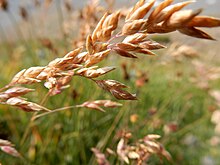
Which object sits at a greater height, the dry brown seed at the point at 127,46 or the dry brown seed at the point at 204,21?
the dry brown seed at the point at 204,21

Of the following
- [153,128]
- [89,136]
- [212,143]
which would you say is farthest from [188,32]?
[212,143]

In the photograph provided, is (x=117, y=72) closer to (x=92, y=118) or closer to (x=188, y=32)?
(x=92, y=118)

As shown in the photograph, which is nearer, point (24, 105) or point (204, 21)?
point (204, 21)

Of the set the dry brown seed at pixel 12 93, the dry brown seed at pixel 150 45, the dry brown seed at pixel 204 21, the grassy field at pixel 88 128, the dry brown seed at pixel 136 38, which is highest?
the dry brown seed at pixel 204 21

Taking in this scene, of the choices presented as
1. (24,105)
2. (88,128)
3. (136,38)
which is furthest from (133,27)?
(88,128)

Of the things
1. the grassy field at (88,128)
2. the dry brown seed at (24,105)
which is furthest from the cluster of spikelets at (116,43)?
the grassy field at (88,128)

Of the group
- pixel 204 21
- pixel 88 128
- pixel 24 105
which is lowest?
pixel 88 128

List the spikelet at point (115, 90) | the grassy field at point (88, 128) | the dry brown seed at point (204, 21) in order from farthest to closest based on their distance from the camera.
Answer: the grassy field at point (88, 128)
the spikelet at point (115, 90)
the dry brown seed at point (204, 21)

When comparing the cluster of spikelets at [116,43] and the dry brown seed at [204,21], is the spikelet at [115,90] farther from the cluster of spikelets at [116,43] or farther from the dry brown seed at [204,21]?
the dry brown seed at [204,21]

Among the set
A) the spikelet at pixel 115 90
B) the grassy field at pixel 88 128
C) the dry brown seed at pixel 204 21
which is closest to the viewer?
the dry brown seed at pixel 204 21

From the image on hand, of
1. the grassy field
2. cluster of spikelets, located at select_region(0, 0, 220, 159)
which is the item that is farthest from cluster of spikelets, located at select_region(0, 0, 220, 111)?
the grassy field

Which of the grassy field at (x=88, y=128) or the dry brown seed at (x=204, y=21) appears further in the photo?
the grassy field at (x=88, y=128)

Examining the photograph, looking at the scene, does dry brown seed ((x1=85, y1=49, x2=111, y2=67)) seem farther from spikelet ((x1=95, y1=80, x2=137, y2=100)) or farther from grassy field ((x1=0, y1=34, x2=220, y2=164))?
grassy field ((x1=0, y1=34, x2=220, y2=164))

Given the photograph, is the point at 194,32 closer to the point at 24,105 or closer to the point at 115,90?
the point at 115,90
